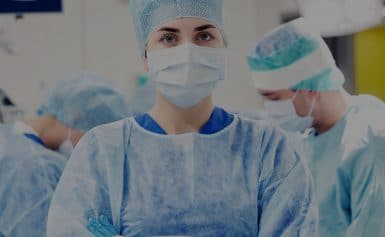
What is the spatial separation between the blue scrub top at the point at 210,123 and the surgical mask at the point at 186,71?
53 millimetres

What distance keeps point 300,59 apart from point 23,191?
3.32 ft

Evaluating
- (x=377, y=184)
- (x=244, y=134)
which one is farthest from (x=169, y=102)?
(x=377, y=184)

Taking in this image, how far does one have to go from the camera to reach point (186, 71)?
52.0 inches

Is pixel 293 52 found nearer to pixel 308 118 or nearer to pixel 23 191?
pixel 308 118

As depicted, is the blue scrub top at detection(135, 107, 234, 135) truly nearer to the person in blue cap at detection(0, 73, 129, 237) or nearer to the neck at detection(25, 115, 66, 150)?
the person in blue cap at detection(0, 73, 129, 237)

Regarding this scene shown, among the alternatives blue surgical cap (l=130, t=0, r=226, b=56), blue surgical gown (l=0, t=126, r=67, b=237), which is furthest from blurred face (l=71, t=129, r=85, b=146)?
blue surgical cap (l=130, t=0, r=226, b=56)

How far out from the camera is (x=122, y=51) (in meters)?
3.49

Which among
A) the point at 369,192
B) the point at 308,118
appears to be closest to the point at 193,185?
the point at 369,192

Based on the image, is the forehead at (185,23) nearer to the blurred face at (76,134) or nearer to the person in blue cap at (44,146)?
the person in blue cap at (44,146)

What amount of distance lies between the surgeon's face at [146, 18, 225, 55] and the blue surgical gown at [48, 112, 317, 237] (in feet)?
0.64

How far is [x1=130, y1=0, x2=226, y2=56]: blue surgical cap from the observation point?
130 centimetres

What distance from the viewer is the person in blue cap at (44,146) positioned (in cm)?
182

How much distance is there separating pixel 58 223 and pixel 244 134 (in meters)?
0.44

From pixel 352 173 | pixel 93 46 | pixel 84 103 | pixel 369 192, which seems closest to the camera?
pixel 369 192
